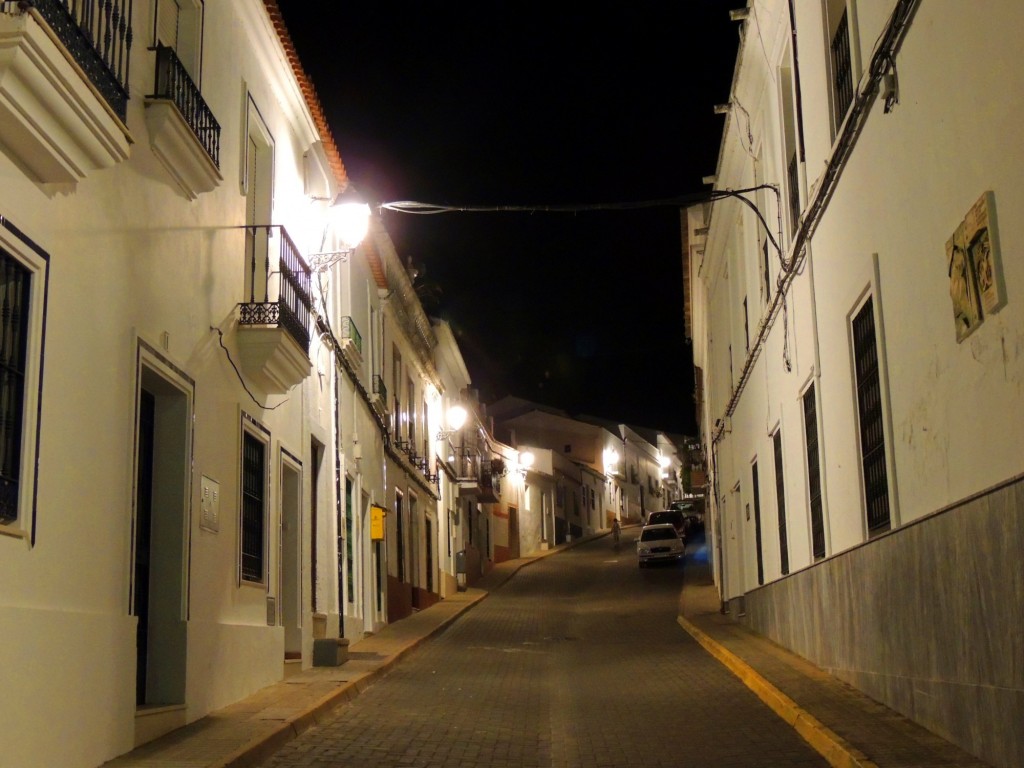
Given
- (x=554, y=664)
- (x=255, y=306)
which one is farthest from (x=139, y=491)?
(x=554, y=664)

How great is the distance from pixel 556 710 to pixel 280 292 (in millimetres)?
5001

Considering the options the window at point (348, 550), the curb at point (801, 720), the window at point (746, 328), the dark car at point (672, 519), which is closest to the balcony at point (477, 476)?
the dark car at point (672, 519)

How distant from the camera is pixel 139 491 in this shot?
927cm

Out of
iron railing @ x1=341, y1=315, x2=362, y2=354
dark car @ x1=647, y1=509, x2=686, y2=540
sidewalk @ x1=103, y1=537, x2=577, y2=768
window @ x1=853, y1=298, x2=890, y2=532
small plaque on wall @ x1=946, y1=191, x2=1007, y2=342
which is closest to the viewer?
small plaque on wall @ x1=946, y1=191, x2=1007, y2=342

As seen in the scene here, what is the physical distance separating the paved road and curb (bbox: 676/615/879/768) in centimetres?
10

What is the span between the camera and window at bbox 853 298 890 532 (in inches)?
371

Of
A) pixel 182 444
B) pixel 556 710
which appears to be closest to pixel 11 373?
pixel 182 444

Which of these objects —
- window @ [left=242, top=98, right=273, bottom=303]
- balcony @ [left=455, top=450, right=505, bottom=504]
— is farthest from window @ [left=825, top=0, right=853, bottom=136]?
balcony @ [left=455, top=450, right=505, bottom=504]

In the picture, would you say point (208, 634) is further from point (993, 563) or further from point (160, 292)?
point (993, 563)

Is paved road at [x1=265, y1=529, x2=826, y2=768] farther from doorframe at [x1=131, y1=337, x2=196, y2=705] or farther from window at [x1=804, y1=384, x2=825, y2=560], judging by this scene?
window at [x1=804, y1=384, x2=825, y2=560]

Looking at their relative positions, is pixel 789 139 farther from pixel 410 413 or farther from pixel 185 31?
pixel 410 413

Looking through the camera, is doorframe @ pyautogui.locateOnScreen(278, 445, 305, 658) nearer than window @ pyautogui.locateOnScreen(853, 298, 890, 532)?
Result: No

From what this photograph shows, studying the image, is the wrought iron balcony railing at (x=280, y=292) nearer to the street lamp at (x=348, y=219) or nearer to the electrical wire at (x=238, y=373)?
the electrical wire at (x=238, y=373)

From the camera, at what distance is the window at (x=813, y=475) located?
1234cm
